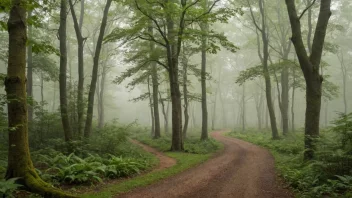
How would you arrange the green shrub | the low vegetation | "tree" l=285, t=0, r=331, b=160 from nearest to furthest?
Answer: the green shrub < the low vegetation < "tree" l=285, t=0, r=331, b=160

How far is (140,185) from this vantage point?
8672 millimetres

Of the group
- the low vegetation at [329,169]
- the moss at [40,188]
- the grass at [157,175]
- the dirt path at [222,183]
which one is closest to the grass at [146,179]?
the grass at [157,175]

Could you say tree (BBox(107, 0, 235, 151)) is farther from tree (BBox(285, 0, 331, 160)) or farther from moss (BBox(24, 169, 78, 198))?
moss (BBox(24, 169, 78, 198))

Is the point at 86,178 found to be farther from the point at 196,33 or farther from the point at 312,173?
the point at 196,33

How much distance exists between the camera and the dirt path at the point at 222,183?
25.8 ft

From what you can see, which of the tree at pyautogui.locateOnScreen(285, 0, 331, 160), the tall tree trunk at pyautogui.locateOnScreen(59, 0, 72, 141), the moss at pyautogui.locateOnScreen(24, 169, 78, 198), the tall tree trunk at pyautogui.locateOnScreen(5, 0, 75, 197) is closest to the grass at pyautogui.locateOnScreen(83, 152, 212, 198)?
the moss at pyautogui.locateOnScreen(24, 169, 78, 198)

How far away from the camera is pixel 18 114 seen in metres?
6.52

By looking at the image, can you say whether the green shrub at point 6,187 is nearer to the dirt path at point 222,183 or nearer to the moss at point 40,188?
the moss at point 40,188

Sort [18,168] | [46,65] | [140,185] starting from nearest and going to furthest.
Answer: [18,168] → [140,185] → [46,65]

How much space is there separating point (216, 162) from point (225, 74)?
133 ft

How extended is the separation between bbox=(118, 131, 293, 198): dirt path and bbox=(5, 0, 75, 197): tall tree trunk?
2.52 metres

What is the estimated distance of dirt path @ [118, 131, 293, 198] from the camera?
25.8 feet

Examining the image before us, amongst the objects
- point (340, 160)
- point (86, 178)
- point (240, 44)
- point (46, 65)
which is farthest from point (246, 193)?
point (240, 44)

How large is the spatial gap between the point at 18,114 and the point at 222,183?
686 centimetres
